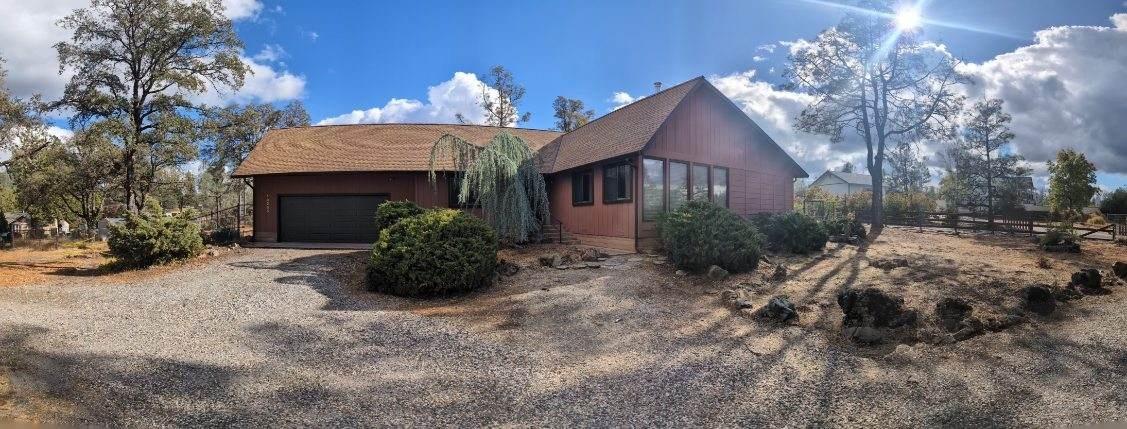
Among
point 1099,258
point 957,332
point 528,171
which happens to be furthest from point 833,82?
point 957,332

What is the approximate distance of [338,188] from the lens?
18156mm

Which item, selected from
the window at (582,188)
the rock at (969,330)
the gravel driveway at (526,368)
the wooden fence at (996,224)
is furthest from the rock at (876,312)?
the wooden fence at (996,224)

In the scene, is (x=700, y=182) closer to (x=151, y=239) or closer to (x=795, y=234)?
(x=795, y=234)

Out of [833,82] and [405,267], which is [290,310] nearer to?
[405,267]

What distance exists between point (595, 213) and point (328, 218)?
33.7 ft

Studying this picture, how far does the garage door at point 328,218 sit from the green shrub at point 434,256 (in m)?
9.07

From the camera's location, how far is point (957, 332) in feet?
19.0

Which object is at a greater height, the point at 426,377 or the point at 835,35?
the point at 835,35

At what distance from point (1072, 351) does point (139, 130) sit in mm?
28280

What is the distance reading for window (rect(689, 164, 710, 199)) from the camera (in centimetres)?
1430

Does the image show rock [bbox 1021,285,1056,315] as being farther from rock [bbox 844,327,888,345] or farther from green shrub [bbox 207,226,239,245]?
green shrub [bbox 207,226,239,245]

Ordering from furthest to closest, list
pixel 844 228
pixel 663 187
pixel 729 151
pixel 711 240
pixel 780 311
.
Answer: pixel 844 228 < pixel 729 151 < pixel 663 187 < pixel 711 240 < pixel 780 311

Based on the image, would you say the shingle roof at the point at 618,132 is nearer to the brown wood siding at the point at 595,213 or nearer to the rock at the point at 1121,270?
the brown wood siding at the point at 595,213

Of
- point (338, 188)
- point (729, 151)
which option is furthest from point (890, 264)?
point (338, 188)
